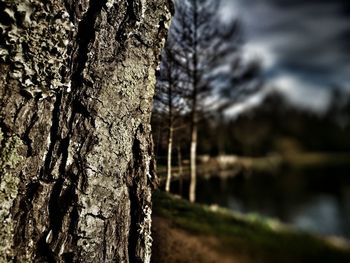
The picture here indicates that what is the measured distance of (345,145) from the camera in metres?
31.9

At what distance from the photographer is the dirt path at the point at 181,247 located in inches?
140

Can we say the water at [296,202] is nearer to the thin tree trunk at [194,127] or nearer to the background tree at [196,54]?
the thin tree trunk at [194,127]

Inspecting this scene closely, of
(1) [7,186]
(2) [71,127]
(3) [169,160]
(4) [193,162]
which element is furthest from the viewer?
(4) [193,162]

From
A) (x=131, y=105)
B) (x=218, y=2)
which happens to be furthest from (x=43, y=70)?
(x=218, y=2)

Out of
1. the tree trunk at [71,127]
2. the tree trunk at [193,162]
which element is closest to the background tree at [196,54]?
the tree trunk at [193,162]

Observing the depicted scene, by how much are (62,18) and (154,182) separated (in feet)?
5.79

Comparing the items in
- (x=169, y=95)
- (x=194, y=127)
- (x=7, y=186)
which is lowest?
(x=7, y=186)

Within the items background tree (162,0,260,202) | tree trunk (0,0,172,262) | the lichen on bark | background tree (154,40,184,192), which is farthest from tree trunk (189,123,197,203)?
the lichen on bark

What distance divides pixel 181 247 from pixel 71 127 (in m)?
2.03

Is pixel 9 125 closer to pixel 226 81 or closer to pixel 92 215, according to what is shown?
pixel 92 215

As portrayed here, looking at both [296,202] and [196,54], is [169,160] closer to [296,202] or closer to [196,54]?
A: [196,54]

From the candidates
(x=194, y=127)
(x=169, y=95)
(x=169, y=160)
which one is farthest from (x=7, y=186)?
(x=194, y=127)

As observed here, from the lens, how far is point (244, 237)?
16.8 ft

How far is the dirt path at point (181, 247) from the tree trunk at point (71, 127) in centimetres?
52
